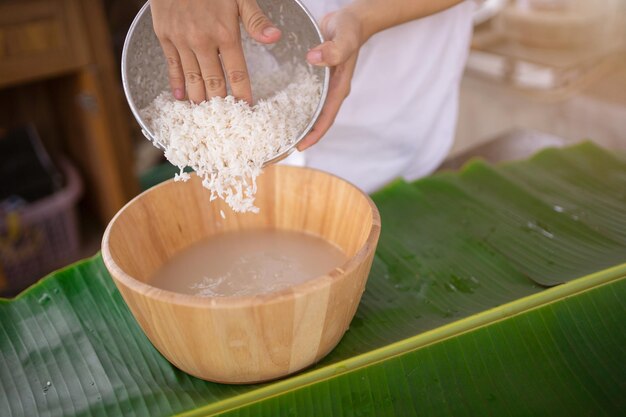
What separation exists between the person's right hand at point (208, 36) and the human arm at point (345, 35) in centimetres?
8

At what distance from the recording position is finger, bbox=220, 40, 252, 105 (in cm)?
74

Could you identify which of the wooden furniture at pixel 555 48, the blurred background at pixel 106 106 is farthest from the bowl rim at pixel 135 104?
the wooden furniture at pixel 555 48

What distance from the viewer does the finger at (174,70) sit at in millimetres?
762

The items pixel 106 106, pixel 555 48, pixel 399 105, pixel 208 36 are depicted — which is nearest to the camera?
pixel 208 36

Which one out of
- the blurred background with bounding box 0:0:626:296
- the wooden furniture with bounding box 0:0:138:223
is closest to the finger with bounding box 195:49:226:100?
the blurred background with bounding box 0:0:626:296

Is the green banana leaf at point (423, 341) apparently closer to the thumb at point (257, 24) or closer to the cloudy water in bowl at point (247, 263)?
the cloudy water in bowl at point (247, 263)

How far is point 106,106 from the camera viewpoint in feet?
6.53

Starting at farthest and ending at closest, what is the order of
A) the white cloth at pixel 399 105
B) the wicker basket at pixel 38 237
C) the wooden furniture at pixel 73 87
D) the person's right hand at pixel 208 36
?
the wicker basket at pixel 38 237
the wooden furniture at pixel 73 87
the white cloth at pixel 399 105
the person's right hand at pixel 208 36

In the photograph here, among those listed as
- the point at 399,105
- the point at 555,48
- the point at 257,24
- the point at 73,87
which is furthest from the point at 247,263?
the point at 555,48

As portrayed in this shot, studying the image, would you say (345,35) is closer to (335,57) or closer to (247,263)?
(335,57)

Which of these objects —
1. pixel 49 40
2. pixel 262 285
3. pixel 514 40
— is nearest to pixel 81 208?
pixel 49 40

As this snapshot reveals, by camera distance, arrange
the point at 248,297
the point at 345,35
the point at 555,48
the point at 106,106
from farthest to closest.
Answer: the point at 555,48 < the point at 106,106 < the point at 345,35 < the point at 248,297

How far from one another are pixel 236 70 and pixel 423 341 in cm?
43

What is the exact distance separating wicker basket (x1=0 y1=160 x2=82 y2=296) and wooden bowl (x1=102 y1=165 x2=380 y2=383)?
1.34m
